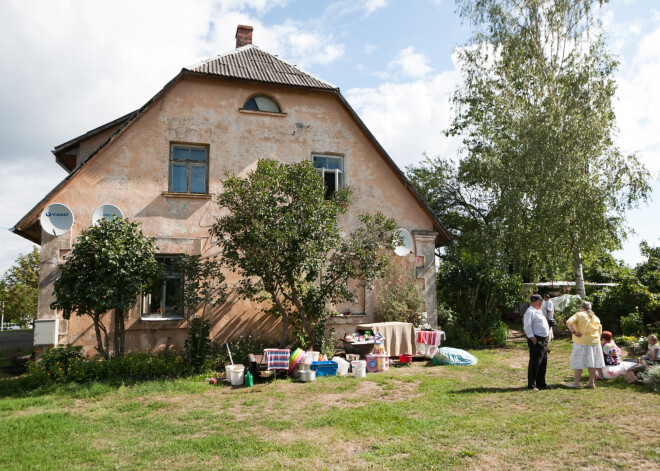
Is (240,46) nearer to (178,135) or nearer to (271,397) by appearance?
(178,135)

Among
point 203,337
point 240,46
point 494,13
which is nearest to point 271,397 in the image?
point 203,337

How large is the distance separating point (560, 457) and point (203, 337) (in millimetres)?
7811

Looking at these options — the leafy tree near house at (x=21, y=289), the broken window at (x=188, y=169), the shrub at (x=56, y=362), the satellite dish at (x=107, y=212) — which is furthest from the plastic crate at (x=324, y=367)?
the leafy tree near house at (x=21, y=289)

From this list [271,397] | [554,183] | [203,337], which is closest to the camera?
[271,397]

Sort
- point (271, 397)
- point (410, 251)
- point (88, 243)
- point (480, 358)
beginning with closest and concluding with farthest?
point (271, 397), point (88, 243), point (480, 358), point (410, 251)

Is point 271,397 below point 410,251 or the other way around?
below

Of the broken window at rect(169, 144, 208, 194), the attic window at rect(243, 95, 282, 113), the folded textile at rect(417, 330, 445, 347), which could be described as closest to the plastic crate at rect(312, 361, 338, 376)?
the folded textile at rect(417, 330, 445, 347)

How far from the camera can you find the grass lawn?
4871 mm

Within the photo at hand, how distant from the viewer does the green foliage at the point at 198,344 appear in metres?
10.2

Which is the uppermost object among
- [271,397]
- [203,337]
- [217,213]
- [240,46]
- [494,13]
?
[494,13]

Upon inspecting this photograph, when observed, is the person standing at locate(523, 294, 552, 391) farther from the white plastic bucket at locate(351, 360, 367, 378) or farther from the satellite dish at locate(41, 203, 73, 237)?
the satellite dish at locate(41, 203, 73, 237)

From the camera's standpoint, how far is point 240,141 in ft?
40.8

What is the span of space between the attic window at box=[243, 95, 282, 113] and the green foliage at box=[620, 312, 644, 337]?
40.2 feet

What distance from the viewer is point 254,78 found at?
12.5 meters
